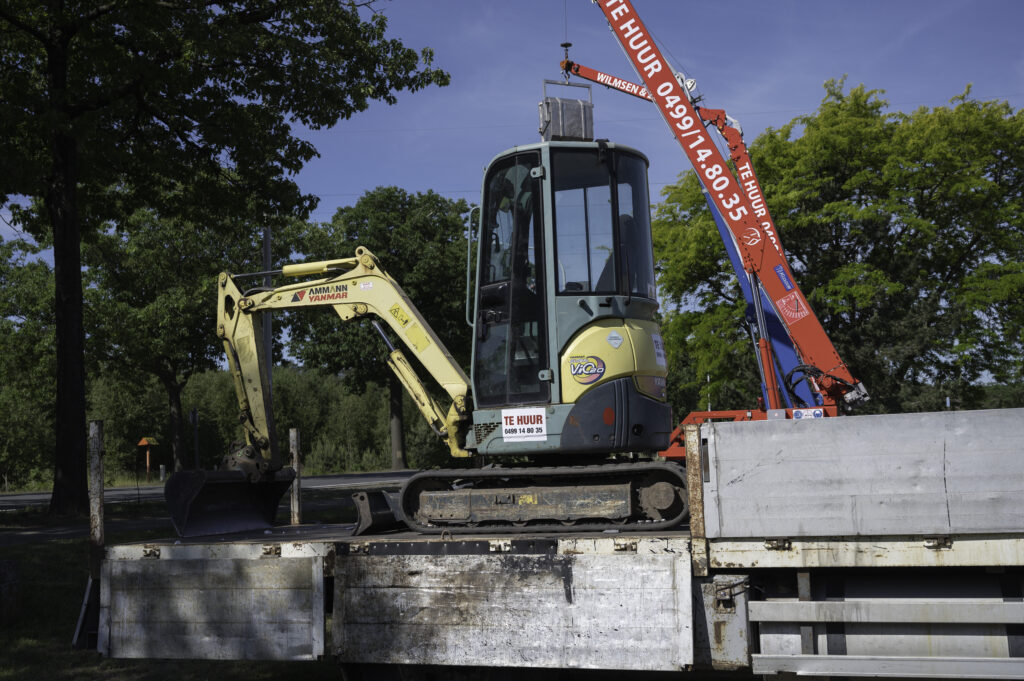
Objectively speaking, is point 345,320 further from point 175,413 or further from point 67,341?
point 175,413

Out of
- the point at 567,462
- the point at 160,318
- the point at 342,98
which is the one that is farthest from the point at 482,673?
the point at 160,318

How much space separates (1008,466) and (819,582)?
113 centimetres

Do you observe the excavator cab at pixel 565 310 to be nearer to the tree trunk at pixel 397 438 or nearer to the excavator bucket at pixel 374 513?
the excavator bucket at pixel 374 513

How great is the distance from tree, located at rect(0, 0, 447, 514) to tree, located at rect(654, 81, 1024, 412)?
1110 centimetres

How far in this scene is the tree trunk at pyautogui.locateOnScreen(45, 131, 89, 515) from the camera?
15086 mm

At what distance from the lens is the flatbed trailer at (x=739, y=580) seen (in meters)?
4.45

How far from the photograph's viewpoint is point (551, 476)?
21.3 ft

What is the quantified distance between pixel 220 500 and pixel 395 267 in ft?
99.4

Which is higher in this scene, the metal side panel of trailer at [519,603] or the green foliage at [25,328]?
the green foliage at [25,328]

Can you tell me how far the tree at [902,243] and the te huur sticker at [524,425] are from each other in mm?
17947

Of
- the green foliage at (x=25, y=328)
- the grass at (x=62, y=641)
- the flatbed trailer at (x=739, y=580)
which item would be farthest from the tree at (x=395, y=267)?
the flatbed trailer at (x=739, y=580)

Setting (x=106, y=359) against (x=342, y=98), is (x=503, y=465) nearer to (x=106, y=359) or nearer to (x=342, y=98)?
(x=342, y=98)

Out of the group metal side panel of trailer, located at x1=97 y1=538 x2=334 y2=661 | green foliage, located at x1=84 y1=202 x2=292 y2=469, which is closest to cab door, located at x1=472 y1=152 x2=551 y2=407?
metal side panel of trailer, located at x1=97 y1=538 x2=334 y2=661

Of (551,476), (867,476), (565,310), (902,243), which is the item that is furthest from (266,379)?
(902,243)
